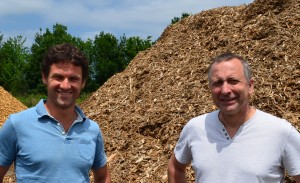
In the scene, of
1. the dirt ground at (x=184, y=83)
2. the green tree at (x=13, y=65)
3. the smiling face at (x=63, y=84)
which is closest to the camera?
the smiling face at (x=63, y=84)

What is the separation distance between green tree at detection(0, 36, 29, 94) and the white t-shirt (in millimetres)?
39761

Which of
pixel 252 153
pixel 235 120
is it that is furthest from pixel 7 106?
pixel 252 153

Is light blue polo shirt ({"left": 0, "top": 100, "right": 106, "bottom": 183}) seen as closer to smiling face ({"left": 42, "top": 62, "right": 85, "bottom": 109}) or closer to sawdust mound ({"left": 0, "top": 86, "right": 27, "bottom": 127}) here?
smiling face ({"left": 42, "top": 62, "right": 85, "bottom": 109})

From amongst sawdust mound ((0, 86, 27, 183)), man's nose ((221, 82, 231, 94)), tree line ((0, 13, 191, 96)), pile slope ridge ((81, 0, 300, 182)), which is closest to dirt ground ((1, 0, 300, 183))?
pile slope ridge ((81, 0, 300, 182))

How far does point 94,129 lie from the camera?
10.4ft

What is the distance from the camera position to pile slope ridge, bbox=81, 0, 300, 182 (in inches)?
246

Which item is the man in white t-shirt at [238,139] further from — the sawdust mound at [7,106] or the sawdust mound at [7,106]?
the sawdust mound at [7,106]

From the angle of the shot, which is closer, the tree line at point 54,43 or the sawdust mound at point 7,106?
the sawdust mound at point 7,106

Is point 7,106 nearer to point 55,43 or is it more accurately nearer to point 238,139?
point 238,139

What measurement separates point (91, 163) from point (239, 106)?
940mm

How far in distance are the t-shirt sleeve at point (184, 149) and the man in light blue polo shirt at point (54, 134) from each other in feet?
1.79

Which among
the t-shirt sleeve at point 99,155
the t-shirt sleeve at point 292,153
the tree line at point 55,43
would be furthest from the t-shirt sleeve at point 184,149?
the tree line at point 55,43

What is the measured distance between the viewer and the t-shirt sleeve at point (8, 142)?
9.62 feet

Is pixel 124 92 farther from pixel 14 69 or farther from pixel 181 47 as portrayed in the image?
pixel 14 69
